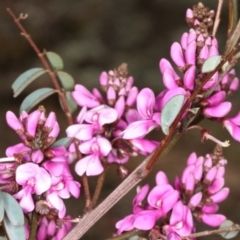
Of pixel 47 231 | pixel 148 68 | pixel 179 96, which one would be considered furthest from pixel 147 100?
pixel 148 68

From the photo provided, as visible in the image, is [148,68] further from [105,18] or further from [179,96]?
[179,96]

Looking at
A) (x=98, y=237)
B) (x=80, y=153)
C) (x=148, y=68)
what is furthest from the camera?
(x=148, y=68)

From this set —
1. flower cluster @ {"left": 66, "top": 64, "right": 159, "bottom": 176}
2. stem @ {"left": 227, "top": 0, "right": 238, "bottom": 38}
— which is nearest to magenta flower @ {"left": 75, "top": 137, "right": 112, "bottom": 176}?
flower cluster @ {"left": 66, "top": 64, "right": 159, "bottom": 176}

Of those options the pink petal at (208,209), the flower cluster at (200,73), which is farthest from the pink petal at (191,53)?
the pink petal at (208,209)

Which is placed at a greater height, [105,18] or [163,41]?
[105,18]

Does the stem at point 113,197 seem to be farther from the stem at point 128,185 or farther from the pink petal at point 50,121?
the pink petal at point 50,121
